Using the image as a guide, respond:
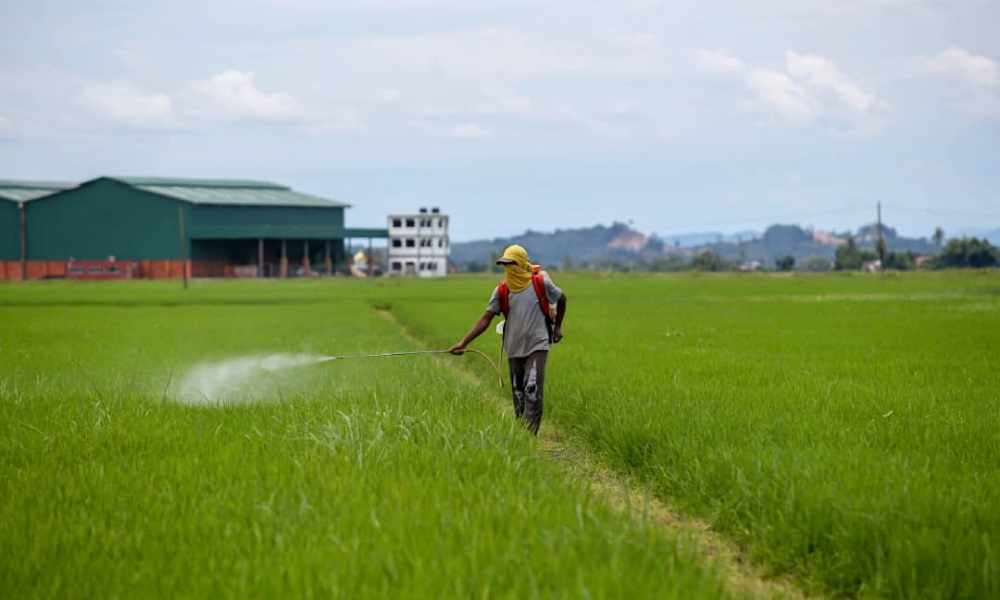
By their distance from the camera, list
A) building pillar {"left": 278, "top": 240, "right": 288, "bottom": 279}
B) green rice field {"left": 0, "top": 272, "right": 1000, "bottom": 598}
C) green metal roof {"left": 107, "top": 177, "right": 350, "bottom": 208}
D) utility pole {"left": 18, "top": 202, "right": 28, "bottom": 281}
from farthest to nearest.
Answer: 1. green metal roof {"left": 107, "top": 177, "right": 350, "bottom": 208}
2. building pillar {"left": 278, "top": 240, "right": 288, "bottom": 279}
3. utility pole {"left": 18, "top": 202, "right": 28, "bottom": 281}
4. green rice field {"left": 0, "top": 272, "right": 1000, "bottom": 598}

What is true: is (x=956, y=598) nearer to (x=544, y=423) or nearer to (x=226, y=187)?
(x=544, y=423)

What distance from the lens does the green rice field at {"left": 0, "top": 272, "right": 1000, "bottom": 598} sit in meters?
4.46

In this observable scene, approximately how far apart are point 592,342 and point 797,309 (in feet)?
49.3

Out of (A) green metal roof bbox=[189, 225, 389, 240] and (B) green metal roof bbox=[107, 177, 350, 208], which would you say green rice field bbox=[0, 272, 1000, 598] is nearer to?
Result: (A) green metal roof bbox=[189, 225, 389, 240]

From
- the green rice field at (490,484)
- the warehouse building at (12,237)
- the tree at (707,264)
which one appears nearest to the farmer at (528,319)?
the green rice field at (490,484)

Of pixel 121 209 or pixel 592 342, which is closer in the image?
pixel 592 342

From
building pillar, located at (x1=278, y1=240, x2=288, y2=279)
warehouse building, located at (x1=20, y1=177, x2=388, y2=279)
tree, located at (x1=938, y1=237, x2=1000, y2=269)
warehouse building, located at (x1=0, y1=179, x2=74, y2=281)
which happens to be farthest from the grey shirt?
tree, located at (x1=938, y1=237, x2=1000, y2=269)

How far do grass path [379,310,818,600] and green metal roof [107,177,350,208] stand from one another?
7758 cm

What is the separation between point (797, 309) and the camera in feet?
103

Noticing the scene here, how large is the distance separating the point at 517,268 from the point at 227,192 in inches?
3518

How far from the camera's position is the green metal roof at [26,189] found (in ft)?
277

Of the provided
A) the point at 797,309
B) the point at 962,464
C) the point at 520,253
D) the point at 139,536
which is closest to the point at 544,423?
the point at 520,253

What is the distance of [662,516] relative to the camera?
6699mm

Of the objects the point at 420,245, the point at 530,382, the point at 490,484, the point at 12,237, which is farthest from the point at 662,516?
the point at 420,245
